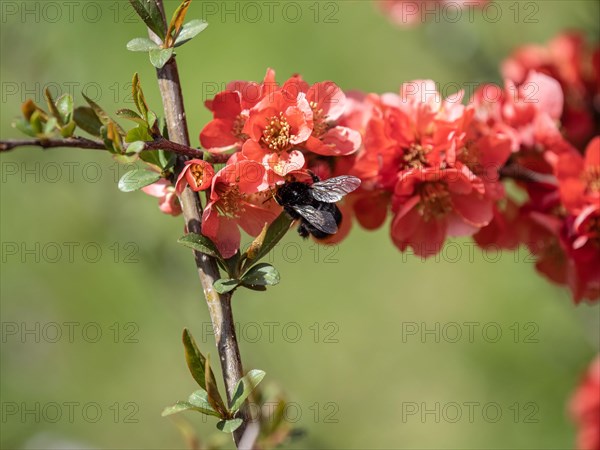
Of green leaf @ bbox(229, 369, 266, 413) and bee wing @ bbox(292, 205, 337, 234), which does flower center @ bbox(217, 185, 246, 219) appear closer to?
bee wing @ bbox(292, 205, 337, 234)

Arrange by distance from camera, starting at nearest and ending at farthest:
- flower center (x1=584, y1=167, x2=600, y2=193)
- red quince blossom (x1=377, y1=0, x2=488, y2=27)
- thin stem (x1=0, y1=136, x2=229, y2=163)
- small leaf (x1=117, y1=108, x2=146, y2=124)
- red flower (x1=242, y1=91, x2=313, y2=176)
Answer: thin stem (x1=0, y1=136, x2=229, y2=163) → small leaf (x1=117, y1=108, x2=146, y2=124) → red flower (x1=242, y1=91, x2=313, y2=176) → flower center (x1=584, y1=167, x2=600, y2=193) → red quince blossom (x1=377, y1=0, x2=488, y2=27)

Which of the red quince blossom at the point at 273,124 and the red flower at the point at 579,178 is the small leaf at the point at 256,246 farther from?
the red flower at the point at 579,178

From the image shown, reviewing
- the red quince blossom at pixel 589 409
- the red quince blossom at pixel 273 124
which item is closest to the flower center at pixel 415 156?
the red quince blossom at pixel 273 124

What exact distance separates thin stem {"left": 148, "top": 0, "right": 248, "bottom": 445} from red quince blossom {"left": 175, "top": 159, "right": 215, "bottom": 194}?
2 cm

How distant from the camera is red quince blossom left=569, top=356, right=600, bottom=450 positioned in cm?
144

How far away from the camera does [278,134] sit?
2.90 feet

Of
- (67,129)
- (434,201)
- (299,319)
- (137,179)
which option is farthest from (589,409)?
(299,319)

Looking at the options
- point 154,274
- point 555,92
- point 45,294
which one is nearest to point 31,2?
point 154,274

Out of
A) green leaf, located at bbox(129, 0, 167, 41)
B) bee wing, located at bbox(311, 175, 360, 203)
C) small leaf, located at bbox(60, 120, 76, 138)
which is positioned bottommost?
bee wing, located at bbox(311, 175, 360, 203)

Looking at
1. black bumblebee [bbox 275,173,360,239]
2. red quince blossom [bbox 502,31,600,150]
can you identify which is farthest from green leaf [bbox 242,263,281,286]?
red quince blossom [bbox 502,31,600,150]

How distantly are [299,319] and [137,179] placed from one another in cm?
218

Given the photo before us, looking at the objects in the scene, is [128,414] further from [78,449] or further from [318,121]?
[318,121]

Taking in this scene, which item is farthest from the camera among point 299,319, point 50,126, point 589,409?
point 299,319

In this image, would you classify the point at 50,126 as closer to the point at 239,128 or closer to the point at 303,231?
the point at 239,128
